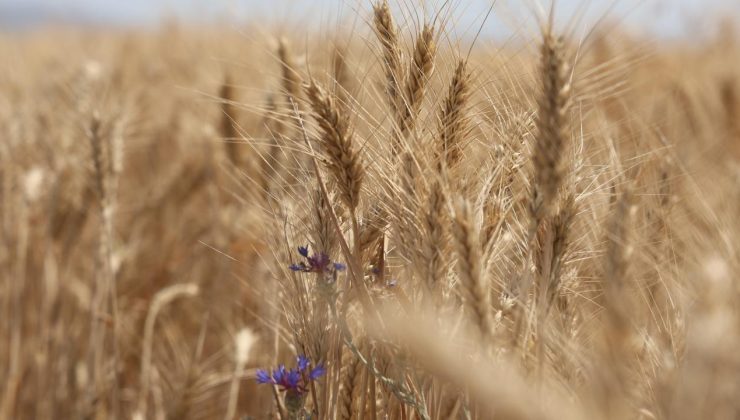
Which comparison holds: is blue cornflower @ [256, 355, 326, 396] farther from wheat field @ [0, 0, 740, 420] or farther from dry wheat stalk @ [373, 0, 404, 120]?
dry wheat stalk @ [373, 0, 404, 120]

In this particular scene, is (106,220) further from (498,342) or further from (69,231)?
(498,342)

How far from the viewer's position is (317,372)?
100 cm

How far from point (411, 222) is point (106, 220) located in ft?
3.38

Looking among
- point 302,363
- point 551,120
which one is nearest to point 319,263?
point 302,363

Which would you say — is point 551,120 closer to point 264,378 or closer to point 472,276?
point 472,276

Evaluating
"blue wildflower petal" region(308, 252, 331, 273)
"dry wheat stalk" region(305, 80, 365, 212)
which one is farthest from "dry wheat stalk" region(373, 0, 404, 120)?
"blue wildflower petal" region(308, 252, 331, 273)

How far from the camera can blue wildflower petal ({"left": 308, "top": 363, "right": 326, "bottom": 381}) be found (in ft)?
3.27

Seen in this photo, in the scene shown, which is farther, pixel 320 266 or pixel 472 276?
pixel 320 266

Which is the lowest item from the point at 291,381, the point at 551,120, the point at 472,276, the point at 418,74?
the point at 291,381

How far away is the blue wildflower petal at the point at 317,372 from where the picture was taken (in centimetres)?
100

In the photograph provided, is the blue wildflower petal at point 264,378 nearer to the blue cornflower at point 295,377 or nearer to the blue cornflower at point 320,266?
the blue cornflower at point 295,377

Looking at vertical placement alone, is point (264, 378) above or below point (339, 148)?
below

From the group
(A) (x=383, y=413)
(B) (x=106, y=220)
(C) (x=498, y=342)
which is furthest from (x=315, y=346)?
(B) (x=106, y=220)

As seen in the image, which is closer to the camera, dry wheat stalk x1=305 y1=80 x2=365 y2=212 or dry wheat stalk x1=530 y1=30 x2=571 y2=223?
dry wheat stalk x1=530 y1=30 x2=571 y2=223
